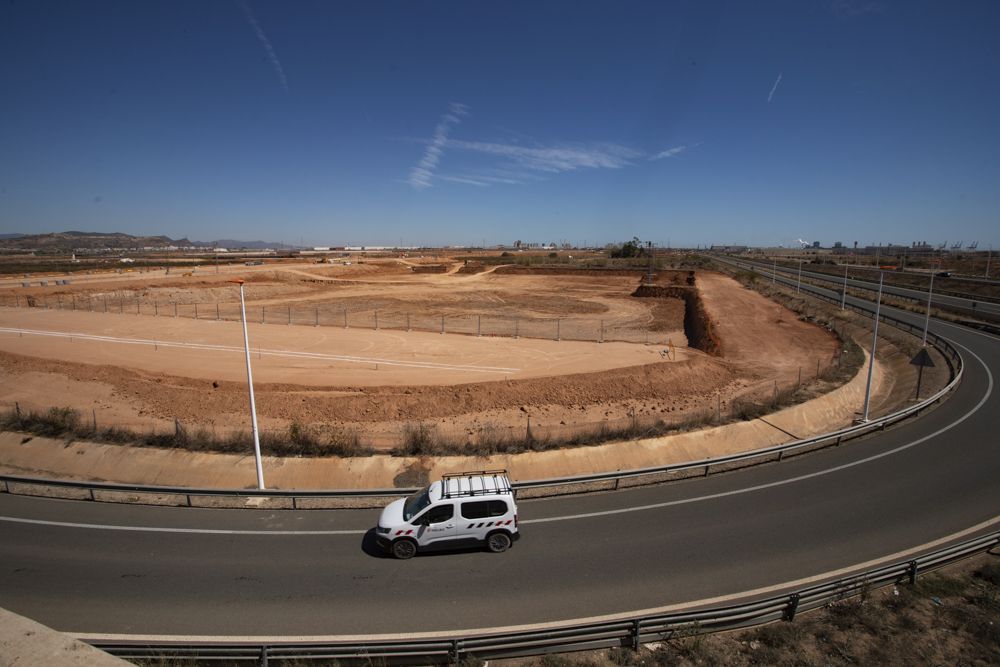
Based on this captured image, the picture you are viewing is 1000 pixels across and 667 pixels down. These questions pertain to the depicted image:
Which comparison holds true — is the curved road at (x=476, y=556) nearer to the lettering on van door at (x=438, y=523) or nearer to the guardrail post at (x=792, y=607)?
the lettering on van door at (x=438, y=523)

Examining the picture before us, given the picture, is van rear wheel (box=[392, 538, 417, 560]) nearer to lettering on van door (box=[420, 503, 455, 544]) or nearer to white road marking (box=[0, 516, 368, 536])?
lettering on van door (box=[420, 503, 455, 544])

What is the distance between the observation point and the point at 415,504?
36.4 ft

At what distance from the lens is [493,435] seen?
19.1 meters

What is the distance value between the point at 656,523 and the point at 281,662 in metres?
8.44

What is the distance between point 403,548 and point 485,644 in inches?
143

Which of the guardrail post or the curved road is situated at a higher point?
the guardrail post

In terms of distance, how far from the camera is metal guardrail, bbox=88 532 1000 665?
24.0ft

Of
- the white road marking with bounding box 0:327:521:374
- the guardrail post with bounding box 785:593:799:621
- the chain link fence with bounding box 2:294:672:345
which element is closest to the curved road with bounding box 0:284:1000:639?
the guardrail post with bounding box 785:593:799:621

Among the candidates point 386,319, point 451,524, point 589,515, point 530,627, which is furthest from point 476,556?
point 386,319

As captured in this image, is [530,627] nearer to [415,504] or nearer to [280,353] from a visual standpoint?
[415,504]

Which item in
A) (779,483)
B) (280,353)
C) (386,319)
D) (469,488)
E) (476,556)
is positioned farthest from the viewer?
(386,319)

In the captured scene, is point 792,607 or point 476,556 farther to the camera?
point 476,556

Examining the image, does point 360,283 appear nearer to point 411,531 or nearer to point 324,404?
point 324,404

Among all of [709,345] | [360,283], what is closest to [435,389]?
[709,345]
